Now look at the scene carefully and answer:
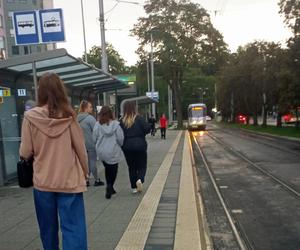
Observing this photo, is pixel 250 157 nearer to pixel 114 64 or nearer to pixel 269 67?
pixel 269 67

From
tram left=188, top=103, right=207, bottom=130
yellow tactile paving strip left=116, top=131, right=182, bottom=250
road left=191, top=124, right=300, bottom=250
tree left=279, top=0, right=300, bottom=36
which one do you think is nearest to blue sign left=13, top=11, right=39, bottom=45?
Answer: yellow tactile paving strip left=116, top=131, right=182, bottom=250

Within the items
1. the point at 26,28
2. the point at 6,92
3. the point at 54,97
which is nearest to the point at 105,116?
the point at 26,28

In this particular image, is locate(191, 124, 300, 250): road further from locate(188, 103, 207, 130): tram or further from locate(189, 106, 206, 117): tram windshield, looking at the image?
locate(189, 106, 206, 117): tram windshield

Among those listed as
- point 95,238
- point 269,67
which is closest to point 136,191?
point 95,238

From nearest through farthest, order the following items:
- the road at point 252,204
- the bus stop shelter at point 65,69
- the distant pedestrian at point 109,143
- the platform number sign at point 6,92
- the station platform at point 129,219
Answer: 1. the station platform at point 129,219
2. the road at point 252,204
3. the distant pedestrian at point 109,143
4. the bus stop shelter at point 65,69
5. the platform number sign at point 6,92

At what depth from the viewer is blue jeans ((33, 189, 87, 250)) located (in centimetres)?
412

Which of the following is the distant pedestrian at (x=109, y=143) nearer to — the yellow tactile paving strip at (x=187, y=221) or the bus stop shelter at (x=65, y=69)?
the yellow tactile paving strip at (x=187, y=221)

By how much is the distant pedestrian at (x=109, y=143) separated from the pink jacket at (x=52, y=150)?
4.91 metres

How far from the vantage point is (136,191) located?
31.9 ft

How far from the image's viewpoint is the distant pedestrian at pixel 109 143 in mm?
9055

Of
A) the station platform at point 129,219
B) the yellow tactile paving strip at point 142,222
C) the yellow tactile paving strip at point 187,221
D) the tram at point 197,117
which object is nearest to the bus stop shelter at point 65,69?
the station platform at point 129,219

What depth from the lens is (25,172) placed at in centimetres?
424

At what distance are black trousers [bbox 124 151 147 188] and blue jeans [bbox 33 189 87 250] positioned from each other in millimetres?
5214

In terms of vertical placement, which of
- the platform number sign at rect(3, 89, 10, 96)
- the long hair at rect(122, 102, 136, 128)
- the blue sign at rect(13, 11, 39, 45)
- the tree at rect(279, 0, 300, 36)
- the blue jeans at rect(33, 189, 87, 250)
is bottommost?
the blue jeans at rect(33, 189, 87, 250)
